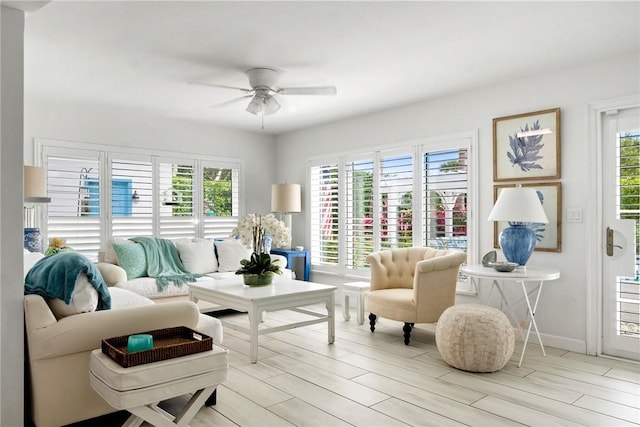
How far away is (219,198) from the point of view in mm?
6324

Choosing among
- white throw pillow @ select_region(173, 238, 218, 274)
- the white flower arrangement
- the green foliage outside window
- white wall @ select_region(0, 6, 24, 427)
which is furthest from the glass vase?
the green foliage outside window

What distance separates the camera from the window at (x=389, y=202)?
461 centimetres

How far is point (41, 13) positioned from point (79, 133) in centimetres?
255

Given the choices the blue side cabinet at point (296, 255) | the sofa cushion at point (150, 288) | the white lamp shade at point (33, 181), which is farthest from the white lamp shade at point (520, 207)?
the white lamp shade at point (33, 181)

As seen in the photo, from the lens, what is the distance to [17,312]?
2.18 m

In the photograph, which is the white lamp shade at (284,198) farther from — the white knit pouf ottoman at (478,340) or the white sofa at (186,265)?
the white knit pouf ottoman at (478,340)

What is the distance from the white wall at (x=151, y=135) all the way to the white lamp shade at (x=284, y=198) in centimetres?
68

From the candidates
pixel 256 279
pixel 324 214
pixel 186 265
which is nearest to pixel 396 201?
pixel 324 214

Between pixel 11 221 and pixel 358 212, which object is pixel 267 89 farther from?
pixel 11 221

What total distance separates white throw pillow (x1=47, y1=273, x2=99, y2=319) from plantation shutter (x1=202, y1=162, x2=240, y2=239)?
3.83m

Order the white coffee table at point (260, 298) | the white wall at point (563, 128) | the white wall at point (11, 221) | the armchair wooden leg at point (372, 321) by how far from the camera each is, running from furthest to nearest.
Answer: the armchair wooden leg at point (372, 321) → the white wall at point (563, 128) → the white coffee table at point (260, 298) → the white wall at point (11, 221)

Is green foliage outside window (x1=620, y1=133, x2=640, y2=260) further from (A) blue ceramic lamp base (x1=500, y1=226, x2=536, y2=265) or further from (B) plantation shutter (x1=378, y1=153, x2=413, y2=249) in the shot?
(B) plantation shutter (x1=378, y1=153, x2=413, y2=249)

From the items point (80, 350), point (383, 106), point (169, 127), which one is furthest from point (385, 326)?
point (169, 127)

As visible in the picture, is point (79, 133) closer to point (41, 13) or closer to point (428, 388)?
point (41, 13)
